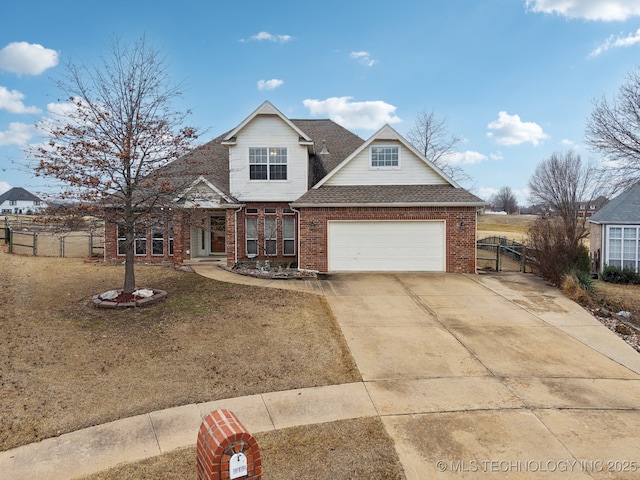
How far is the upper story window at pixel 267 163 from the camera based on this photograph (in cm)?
1656

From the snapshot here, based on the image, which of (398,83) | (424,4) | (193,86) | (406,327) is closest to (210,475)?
(406,327)

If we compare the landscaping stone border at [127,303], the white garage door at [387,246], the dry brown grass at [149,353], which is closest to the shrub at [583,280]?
the white garage door at [387,246]

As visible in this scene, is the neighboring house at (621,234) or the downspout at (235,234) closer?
the downspout at (235,234)

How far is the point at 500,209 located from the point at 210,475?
125064 mm

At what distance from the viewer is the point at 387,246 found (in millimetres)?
15180

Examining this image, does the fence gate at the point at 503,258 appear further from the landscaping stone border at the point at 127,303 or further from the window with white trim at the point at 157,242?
the window with white trim at the point at 157,242

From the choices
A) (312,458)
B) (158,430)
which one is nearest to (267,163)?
(158,430)

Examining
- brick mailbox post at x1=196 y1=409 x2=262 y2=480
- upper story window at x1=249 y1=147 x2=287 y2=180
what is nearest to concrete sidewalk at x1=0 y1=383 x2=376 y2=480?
brick mailbox post at x1=196 y1=409 x2=262 y2=480

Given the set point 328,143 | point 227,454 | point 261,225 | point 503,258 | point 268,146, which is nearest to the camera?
point 227,454

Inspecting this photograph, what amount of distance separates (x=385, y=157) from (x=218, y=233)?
8347 mm

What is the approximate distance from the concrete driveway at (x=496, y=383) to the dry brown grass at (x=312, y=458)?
0.31 metres

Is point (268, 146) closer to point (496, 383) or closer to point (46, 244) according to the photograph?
point (496, 383)

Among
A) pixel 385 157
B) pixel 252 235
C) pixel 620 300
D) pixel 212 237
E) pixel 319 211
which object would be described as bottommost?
pixel 620 300

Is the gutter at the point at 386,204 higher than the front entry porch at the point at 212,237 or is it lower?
higher
